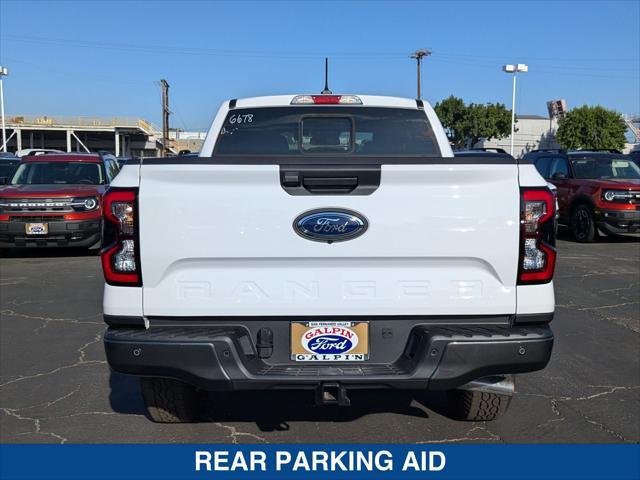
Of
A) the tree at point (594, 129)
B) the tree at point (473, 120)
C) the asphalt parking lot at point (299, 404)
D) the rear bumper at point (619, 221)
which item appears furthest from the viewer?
the tree at point (473, 120)

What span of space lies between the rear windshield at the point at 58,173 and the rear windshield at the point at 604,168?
1000 centimetres

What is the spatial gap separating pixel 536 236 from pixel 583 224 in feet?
38.1

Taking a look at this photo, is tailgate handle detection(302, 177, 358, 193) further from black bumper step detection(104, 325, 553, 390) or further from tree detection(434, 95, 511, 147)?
tree detection(434, 95, 511, 147)

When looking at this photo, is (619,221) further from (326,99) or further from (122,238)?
(122,238)

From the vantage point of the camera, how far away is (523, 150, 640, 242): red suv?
43.3 feet

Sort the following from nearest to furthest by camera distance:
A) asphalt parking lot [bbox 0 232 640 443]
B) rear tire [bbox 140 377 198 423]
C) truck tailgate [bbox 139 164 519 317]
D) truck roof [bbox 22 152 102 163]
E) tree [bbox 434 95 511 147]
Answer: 1. truck tailgate [bbox 139 164 519 317]
2. rear tire [bbox 140 377 198 423]
3. asphalt parking lot [bbox 0 232 640 443]
4. truck roof [bbox 22 152 102 163]
5. tree [bbox 434 95 511 147]

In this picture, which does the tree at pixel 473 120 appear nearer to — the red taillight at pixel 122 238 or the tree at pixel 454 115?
the tree at pixel 454 115

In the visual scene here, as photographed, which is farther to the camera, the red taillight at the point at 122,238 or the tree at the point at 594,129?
the tree at the point at 594,129

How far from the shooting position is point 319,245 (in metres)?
3.12

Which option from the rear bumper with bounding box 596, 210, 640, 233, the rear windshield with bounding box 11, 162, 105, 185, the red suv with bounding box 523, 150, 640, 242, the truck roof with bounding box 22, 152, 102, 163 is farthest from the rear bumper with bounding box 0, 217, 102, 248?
the rear bumper with bounding box 596, 210, 640, 233

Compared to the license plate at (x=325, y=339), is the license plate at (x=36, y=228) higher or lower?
lower

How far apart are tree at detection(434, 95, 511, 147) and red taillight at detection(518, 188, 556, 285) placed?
6877 cm

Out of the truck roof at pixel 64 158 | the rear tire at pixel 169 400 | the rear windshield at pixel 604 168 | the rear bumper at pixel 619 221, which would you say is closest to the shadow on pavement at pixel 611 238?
the rear bumper at pixel 619 221

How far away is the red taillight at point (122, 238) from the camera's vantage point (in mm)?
3123
